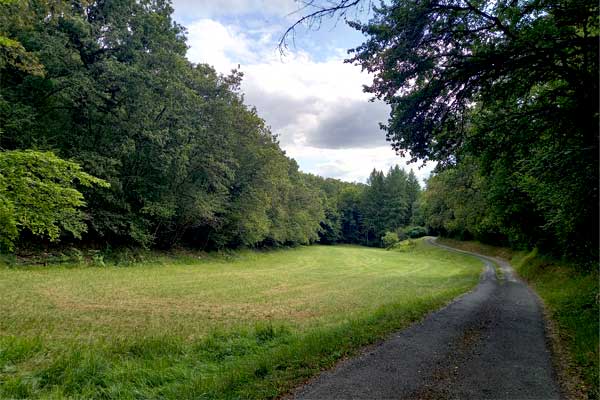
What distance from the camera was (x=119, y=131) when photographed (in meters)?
21.4

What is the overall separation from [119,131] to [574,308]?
78.4 feet

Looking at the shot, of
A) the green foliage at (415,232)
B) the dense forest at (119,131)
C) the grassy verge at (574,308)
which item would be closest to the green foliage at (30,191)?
the dense forest at (119,131)

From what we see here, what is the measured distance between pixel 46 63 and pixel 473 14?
20.2 m

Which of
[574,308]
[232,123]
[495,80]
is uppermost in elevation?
[232,123]

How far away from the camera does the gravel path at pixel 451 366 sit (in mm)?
4734

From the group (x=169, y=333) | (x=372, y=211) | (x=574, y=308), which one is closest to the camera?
(x=169, y=333)

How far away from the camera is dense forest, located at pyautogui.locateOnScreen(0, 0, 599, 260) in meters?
7.14

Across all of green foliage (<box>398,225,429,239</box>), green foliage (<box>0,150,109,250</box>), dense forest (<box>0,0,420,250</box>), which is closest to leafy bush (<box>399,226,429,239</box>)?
green foliage (<box>398,225,429,239</box>)

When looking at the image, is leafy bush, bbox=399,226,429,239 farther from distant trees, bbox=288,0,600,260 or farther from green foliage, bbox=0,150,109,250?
green foliage, bbox=0,150,109,250

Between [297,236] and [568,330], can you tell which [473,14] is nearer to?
[568,330]

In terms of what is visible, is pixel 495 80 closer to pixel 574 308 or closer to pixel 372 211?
pixel 574 308

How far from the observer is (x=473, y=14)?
734 centimetres

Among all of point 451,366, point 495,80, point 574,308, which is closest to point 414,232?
point 574,308

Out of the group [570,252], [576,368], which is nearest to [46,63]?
[576,368]
